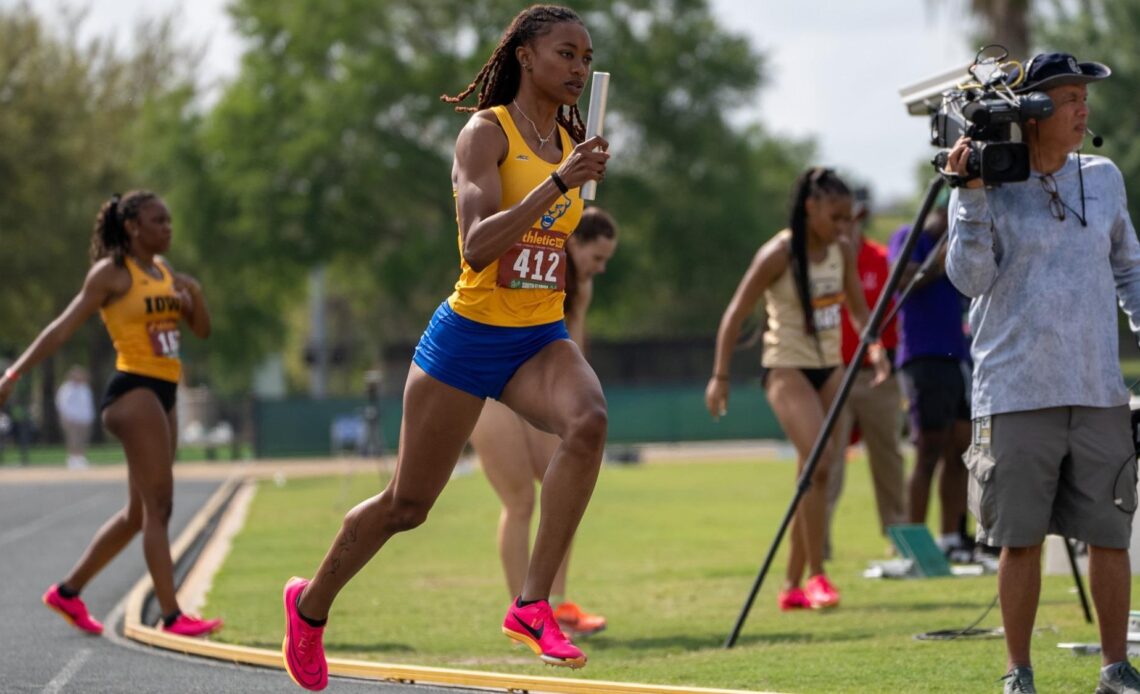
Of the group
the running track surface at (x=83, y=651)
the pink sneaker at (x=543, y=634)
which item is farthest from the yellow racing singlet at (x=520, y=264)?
the running track surface at (x=83, y=651)

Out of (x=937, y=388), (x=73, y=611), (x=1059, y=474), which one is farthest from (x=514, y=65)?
(x=937, y=388)

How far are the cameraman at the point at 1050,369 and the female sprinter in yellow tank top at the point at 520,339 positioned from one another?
1310 millimetres

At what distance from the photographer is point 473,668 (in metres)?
7.80

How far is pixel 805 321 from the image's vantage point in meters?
9.96

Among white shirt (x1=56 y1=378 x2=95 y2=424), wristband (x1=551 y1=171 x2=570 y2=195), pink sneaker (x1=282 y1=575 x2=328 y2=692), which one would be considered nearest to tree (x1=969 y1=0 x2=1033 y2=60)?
white shirt (x1=56 y1=378 x2=95 y2=424)

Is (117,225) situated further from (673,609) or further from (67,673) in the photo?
(673,609)

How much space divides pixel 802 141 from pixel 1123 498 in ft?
318

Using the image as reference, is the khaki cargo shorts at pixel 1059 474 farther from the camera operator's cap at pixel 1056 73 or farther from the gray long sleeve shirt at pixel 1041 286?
the camera operator's cap at pixel 1056 73

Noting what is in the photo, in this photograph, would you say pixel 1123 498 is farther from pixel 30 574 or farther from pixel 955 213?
pixel 30 574

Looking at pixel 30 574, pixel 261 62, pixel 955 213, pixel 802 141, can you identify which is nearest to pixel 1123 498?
pixel 955 213

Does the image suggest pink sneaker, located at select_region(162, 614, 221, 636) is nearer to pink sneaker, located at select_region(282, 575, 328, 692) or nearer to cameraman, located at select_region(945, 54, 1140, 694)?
pink sneaker, located at select_region(282, 575, 328, 692)

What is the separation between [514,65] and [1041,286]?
188 cm

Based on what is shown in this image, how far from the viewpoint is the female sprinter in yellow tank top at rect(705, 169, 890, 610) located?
32.3ft

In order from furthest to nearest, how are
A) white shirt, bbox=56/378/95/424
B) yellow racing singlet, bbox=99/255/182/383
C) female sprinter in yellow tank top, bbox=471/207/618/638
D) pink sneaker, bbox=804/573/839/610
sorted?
white shirt, bbox=56/378/95/424
pink sneaker, bbox=804/573/839/610
yellow racing singlet, bbox=99/255/182/383
female sprinter in yellow tank top, bbox=471/207/618/638
